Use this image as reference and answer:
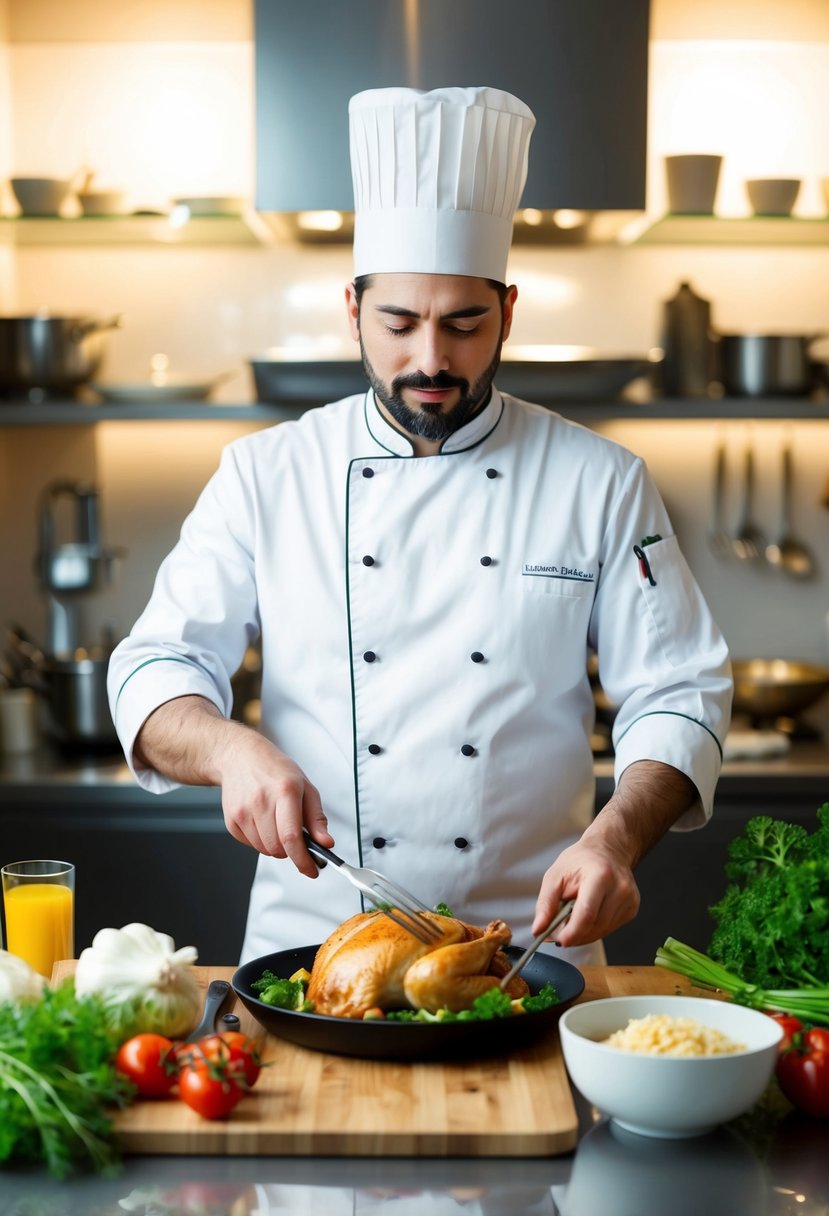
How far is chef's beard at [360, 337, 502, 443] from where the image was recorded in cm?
186

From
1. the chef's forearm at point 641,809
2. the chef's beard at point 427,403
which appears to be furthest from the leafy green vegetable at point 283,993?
the chef's beard at point 427,403

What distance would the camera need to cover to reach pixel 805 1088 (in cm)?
127

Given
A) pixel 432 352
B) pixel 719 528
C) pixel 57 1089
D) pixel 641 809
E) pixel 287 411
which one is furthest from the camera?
pixel 719 528

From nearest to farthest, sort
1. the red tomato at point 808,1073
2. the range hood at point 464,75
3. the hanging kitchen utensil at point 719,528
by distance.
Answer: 1. the red tomato at point 808,1073
2. the range hood at point 464,75
3. the hanging kitchen utensil at point 719,528

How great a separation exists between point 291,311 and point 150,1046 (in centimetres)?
247

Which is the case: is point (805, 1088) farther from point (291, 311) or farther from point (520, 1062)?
point (291, 311)

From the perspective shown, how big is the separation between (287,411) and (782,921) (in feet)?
6.54

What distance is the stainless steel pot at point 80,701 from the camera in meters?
3.06

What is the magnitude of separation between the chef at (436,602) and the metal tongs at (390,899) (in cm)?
36

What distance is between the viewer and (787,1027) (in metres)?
1.32

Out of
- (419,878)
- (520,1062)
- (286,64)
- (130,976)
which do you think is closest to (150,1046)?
(130,976)

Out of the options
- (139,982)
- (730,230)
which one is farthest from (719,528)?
(139,982)

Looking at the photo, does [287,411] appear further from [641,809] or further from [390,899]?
[390,899]

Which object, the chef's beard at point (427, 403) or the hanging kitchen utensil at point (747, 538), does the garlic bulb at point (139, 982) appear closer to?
the chef's beard at point (427, 403)
